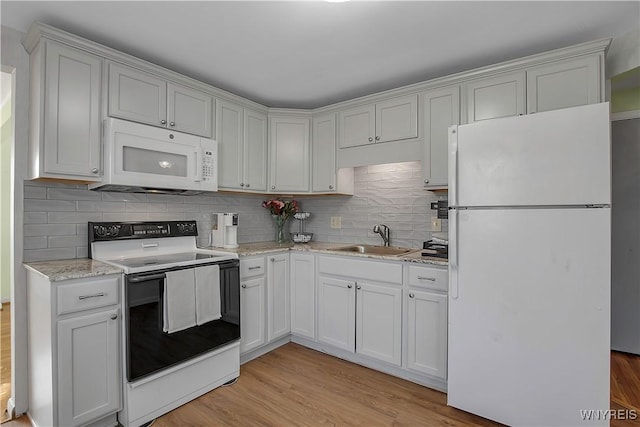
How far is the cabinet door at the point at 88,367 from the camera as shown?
5.46 feet

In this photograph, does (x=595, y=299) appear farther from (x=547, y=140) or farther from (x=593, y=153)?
(x=547, y=140)

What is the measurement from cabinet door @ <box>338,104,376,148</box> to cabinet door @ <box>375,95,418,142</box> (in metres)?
0.06

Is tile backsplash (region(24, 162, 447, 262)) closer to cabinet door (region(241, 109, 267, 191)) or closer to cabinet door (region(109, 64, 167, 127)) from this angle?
cabinet door (region(241, 109, 267, 191))

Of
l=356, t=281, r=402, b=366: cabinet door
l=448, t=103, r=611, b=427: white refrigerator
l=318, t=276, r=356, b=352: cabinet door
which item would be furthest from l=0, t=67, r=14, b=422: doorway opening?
l=448, t=103, r=611, b=427: white refrigerator

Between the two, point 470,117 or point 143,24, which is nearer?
point 143,24

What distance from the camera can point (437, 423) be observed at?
76.6 inches

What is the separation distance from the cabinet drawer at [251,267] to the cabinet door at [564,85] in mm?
2257

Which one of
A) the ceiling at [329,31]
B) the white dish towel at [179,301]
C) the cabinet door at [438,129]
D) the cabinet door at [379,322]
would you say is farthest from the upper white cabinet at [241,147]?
the cabinet door at [438,129]

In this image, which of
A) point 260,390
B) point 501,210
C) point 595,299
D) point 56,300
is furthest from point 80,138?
point 595,299

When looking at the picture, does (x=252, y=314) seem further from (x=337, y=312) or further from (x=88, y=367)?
(x=88, y=367)

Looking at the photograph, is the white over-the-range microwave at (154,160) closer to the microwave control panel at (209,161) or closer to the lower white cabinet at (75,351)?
the microwave control panel at (209,161)

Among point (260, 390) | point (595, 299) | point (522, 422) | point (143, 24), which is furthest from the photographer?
point (260, 390)

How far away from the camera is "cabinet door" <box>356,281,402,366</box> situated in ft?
7.99

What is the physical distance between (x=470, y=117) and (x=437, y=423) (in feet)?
6.67
